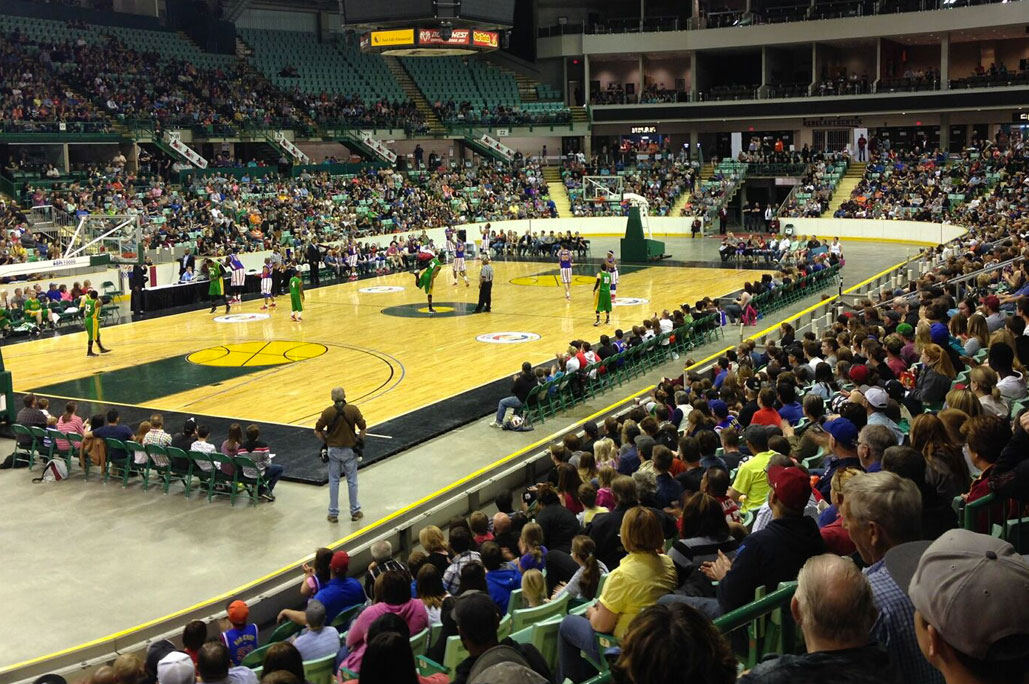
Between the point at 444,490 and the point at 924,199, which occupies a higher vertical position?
the point at 924,199

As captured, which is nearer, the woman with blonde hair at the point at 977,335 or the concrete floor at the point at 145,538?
the concrete floor at the point at 145,538

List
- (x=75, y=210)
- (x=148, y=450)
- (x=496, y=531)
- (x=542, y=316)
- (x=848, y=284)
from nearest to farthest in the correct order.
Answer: (x=496, y=531) < (x=148, y=450) < (x=542, y=316) < (x=848, y=284) < (x=75, y=210)

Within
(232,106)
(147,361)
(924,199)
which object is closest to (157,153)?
(232,106)

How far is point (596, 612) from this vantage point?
201 inches

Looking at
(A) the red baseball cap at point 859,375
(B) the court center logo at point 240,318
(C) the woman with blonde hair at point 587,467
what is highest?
(A) the red baseball cap at point 859,375

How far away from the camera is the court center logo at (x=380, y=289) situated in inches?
1283

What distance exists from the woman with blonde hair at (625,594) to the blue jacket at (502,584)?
1368 mm

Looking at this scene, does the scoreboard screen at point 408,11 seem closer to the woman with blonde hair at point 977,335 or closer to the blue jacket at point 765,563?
the woman with blonde hair at point 977,335

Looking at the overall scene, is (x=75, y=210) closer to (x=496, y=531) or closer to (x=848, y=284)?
(x=848, y=284)

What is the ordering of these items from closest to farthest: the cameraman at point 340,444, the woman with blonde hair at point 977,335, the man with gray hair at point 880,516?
the man with gray hair at point 880,516, the woman with blonde hair at point 977,335, the cameraman at point 340,444

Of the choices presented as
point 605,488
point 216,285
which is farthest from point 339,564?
point 216,285

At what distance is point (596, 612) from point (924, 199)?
44.1m

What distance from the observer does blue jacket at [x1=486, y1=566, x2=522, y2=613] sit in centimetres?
666

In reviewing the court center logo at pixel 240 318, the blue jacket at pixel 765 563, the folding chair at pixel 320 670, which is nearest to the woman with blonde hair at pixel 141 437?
the folding chair at pixel 320 670
